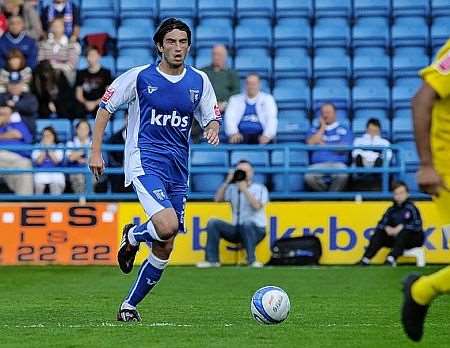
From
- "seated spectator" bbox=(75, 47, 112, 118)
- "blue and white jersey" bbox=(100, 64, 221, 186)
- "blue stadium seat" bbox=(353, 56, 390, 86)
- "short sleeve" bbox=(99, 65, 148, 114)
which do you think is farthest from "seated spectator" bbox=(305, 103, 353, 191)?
"short sleeve" bbox=(99, 65, 148, 114)

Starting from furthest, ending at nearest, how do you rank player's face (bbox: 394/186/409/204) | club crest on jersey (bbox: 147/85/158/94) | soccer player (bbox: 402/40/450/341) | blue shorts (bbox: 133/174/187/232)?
player's face (bbox: 394/186/409/204) < club crest on jersey (bbox: 147/85/158/94) < blue shorts (bbox: 133/174/187/232) < soccer player (bbox: 402/40/450/341)

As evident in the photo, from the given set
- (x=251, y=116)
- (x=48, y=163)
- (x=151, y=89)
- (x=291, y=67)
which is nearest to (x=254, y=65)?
(x=291, y=67)

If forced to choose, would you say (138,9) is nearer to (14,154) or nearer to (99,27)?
(99,27)

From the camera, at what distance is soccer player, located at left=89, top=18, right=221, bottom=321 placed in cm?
940

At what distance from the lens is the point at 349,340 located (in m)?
8.13

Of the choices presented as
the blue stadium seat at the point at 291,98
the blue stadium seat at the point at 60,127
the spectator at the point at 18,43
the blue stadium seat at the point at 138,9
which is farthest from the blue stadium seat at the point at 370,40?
the spectator at the point at 18,43

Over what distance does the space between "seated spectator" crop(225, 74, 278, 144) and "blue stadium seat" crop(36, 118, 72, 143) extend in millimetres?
2743

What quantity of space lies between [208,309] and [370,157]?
25.8 ft

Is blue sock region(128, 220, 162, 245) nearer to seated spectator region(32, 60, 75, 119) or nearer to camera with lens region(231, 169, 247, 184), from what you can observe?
camera with lens region(231, 169, 247, 184)

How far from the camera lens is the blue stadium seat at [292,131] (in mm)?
19422

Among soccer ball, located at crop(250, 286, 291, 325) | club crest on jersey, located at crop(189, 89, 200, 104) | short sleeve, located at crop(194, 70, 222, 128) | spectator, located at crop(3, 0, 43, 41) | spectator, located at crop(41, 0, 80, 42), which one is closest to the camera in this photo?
soccer ball, located at crop(250, 286, 291, 325)

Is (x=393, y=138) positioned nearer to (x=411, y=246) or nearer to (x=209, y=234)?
(x=411, y=246)

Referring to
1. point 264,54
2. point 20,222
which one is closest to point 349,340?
point 20,222

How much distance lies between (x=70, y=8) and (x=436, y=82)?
48.8 ft
